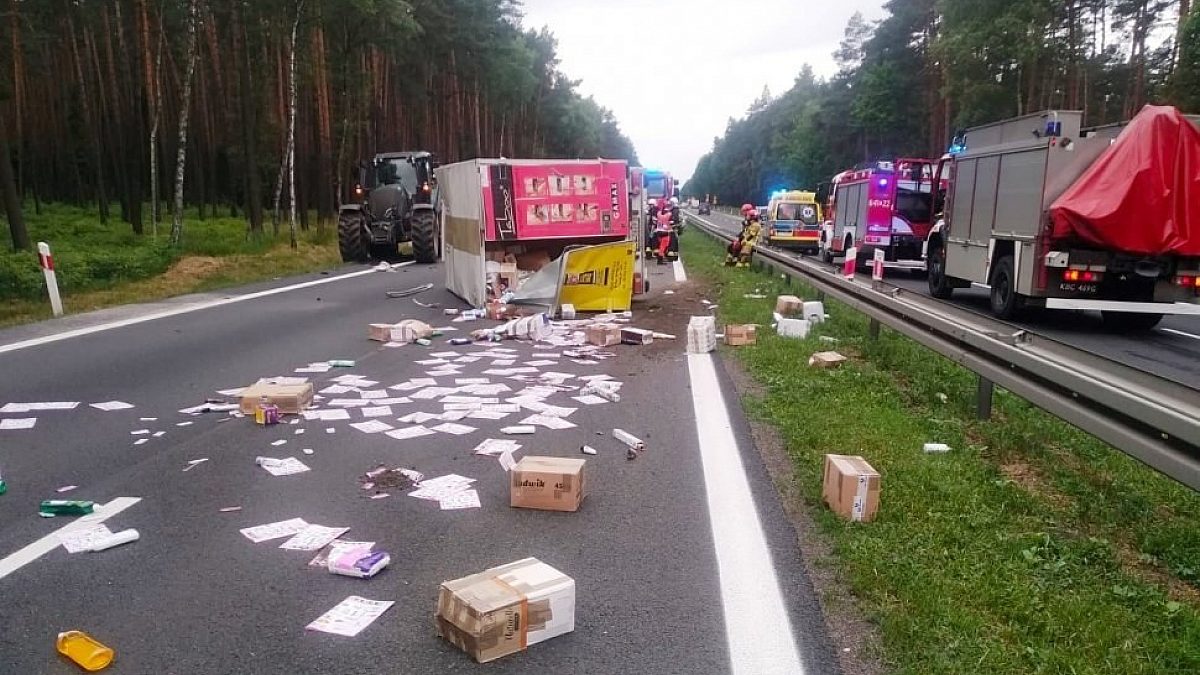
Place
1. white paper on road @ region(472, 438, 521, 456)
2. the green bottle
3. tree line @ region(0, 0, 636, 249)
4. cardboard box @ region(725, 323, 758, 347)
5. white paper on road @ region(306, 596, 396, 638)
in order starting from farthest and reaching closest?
tree line @ region(0, 0, 636, 249)
cardboard box @ region(725, 323, 758, 347)
white paper on road @ region(472, 438, 521, 456)
the green bottle
white paper on road @ region(306, 596, 396, 638)

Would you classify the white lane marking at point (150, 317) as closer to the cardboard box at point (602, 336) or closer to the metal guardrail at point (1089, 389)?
the cardboard box at point (602, 336)

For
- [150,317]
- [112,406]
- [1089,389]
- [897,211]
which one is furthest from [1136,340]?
[150,317]

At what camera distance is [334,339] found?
34.9 ft

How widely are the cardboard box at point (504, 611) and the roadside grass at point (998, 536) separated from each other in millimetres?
1296

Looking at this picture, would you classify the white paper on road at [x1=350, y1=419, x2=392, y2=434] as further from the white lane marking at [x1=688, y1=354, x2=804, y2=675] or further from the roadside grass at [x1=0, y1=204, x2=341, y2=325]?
the roadside grass at [x1=0, y1=204, x2=341, y2=325]

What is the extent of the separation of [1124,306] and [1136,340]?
0.97 metres

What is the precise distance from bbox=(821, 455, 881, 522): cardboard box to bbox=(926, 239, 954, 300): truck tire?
502 inches

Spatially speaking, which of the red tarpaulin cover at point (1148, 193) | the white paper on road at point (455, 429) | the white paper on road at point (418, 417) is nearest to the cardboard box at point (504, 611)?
the white paper on road at point (455, 429)

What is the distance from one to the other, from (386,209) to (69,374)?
1496cm

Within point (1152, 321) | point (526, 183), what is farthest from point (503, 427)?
point (1152, 321)

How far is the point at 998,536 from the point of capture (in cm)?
416

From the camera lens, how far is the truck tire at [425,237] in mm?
22156

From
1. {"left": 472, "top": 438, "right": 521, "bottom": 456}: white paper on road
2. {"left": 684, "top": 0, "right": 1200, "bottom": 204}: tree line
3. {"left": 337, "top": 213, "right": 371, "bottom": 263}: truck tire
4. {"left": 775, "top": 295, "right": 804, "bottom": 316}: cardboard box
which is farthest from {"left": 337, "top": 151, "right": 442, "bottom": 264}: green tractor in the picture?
{"left": 684, "top": 0, "right": 1200, "bottom": 204}: tree line

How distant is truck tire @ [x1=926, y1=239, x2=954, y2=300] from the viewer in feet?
52.6
